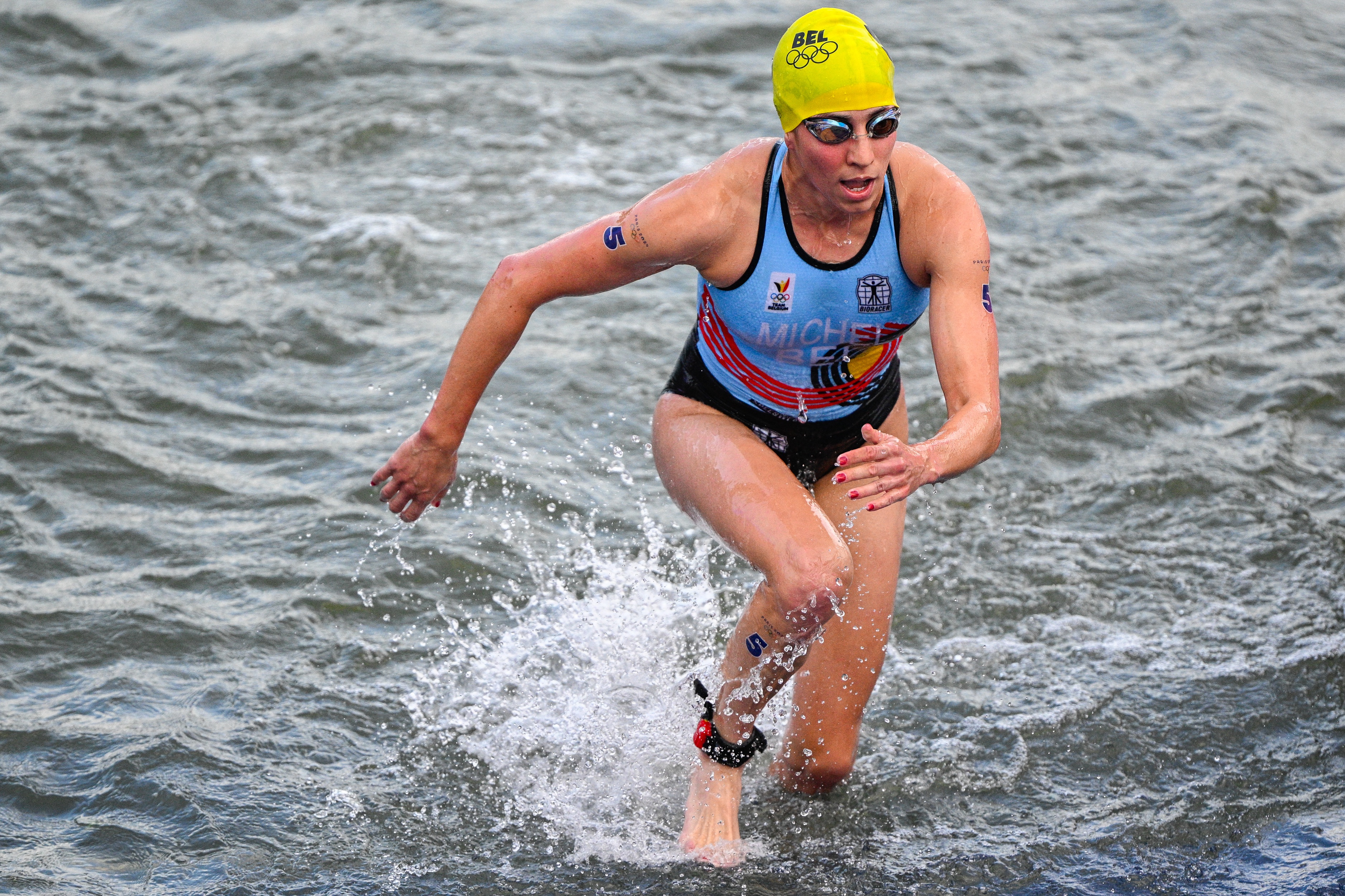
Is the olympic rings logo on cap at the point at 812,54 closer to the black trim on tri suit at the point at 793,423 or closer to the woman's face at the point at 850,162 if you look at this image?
the woman's face at the point at 850,162

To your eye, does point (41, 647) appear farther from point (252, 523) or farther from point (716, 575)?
point (716, 575)

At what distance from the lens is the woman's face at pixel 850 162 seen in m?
4.23

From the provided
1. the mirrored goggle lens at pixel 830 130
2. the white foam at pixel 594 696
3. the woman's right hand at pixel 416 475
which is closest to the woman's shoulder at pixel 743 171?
the mirrored goggle lens at pixel 830 130

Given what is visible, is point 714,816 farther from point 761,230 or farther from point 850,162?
point 850,162

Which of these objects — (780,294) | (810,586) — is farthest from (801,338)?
(810,586)

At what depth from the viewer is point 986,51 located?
12570 mm

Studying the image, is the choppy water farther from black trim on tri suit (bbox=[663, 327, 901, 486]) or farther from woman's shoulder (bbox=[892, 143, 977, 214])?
woman's shoulder (bbox=[892, 143, 977, 214])

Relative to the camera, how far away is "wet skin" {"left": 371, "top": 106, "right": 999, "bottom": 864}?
426cm

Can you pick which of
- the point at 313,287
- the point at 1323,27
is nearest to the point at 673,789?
the point at 313,287

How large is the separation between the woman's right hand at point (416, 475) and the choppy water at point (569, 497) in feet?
3.80

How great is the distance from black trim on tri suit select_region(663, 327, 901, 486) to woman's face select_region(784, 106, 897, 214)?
2.72 ft

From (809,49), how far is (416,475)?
1.92 metres

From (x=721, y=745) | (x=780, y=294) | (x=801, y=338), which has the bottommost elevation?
(x=721, y=745)

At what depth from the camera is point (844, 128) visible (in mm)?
4223
